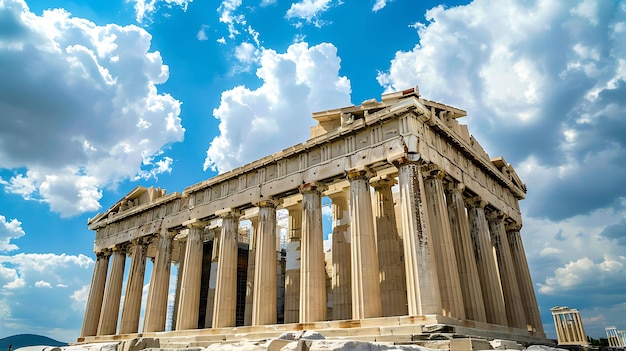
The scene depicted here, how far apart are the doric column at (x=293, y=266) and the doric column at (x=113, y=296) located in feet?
48.8

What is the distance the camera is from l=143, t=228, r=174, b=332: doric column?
1119 inches

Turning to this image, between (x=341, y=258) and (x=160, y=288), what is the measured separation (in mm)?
13551

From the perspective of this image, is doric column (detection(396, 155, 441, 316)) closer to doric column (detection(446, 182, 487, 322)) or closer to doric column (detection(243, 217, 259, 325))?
doric column (detection(446, 182, 487, 322))

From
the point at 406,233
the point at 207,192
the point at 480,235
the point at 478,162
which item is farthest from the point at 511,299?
the point at 207,192

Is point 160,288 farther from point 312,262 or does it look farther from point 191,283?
point 312,262

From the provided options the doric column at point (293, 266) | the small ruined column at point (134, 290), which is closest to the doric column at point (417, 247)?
the doric column at point (293, 266)

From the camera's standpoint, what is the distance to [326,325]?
18406 millimetres

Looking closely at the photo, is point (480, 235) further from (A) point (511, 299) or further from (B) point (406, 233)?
(B) point (406, 233)

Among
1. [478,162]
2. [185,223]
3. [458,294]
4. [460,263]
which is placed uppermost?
[478,162]

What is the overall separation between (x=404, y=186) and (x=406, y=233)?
6.64 ft

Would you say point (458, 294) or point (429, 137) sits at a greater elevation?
point (429, 137)

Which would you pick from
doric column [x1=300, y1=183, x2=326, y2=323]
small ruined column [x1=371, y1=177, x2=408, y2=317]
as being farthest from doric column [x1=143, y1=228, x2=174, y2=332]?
small ruined column [x1=371, y1=177, x2=408, y2=317]

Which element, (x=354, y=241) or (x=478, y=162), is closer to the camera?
(x=354, y=241)

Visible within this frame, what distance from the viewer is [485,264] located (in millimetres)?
22312
